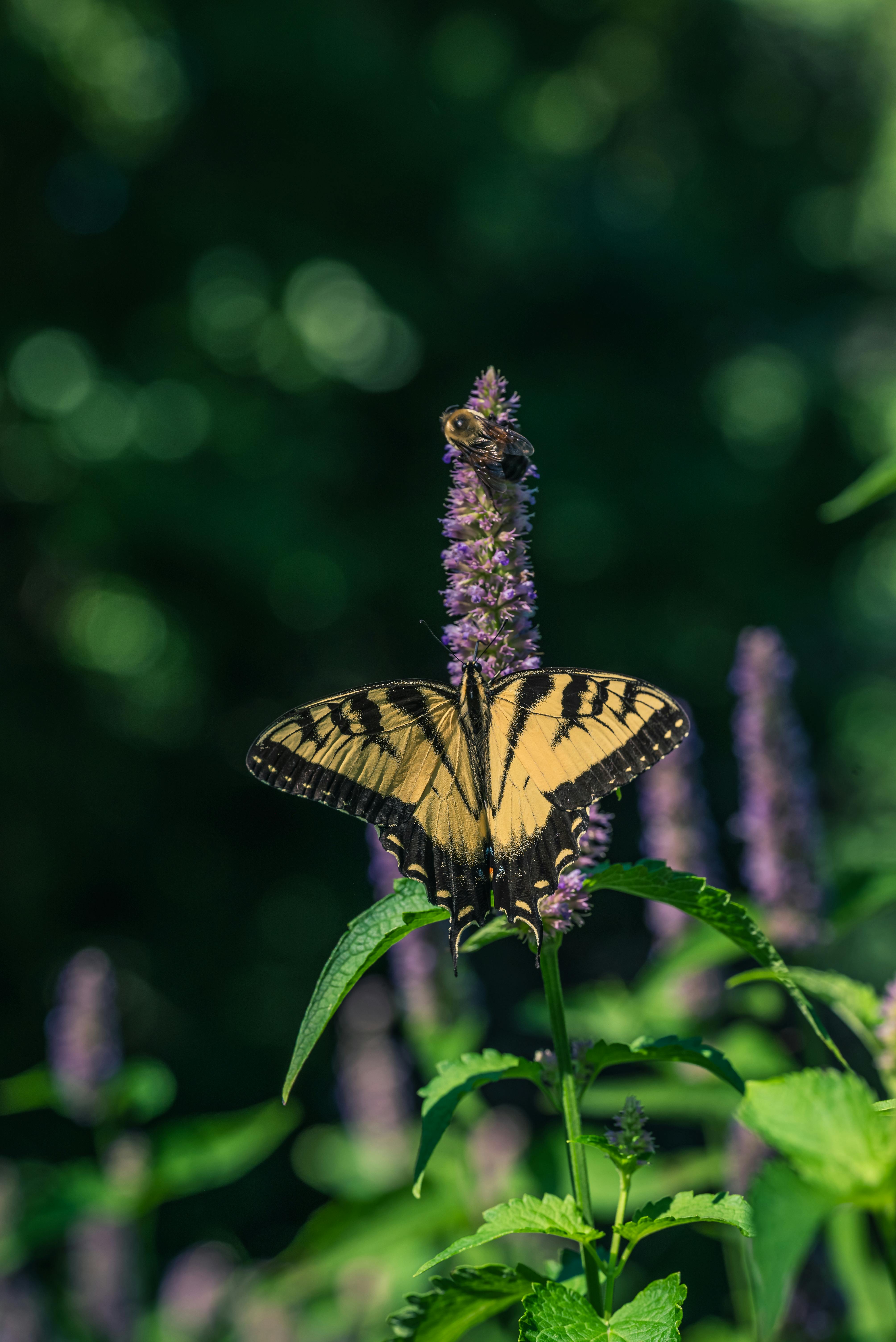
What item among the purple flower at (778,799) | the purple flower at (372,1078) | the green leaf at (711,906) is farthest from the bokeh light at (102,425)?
the green leaf at (711,906)

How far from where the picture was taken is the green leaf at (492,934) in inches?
54.8

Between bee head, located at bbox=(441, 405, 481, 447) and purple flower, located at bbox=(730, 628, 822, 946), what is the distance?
1414 mm

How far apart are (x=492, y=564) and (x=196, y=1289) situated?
4904mm

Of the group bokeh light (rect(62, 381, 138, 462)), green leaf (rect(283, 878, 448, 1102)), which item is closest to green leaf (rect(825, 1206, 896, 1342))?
green leaf (rect(283, 878, 448, 1102))

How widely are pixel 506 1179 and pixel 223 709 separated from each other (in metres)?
6.02

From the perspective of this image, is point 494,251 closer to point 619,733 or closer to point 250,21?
point 250,21

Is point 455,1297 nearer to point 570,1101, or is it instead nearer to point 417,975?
point 570,1101

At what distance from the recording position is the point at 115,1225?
438 centimetres

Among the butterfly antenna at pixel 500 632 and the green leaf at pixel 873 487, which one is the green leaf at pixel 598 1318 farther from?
the green leaf at pixel 873 487

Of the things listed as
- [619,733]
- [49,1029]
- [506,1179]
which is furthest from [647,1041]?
[49,1029]

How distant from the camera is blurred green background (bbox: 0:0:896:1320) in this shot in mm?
7918

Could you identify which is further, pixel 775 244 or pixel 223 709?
pixel 775 244

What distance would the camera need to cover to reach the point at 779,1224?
77 cm

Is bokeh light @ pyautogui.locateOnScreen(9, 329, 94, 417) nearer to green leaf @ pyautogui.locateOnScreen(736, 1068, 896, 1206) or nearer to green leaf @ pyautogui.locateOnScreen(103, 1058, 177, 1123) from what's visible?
green leaf @ pyautogui.locateOnScreen(103, 1058, 177, 1123)
